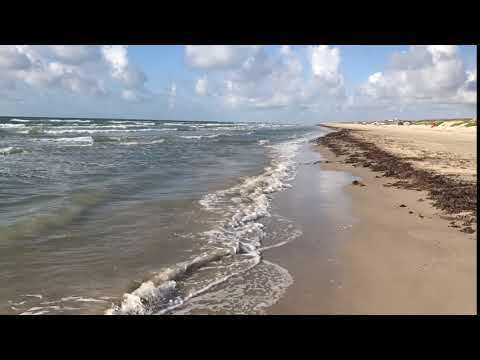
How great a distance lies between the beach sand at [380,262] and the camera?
441 cm

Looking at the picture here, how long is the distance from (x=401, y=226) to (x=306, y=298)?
4046 mm

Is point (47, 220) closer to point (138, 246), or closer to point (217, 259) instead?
point (138, 246)

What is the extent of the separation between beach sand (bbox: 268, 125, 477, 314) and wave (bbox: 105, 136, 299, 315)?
2.23 ft

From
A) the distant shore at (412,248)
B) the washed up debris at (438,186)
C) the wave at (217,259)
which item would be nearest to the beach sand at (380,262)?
the distant shore at (412,248)

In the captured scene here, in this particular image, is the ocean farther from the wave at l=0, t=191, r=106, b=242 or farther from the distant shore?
the distant shore

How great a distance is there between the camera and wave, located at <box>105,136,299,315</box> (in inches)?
179

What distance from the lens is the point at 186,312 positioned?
4.33 meters

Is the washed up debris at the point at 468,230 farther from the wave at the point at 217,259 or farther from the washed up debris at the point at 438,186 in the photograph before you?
the wave at the point at 217,259

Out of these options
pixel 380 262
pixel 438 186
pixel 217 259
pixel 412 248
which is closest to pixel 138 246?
pixel 217 259

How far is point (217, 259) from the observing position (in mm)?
6031

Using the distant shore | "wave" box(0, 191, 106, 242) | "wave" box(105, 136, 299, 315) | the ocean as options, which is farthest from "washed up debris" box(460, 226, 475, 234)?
"wave" box(0, 191, 106, 242)
